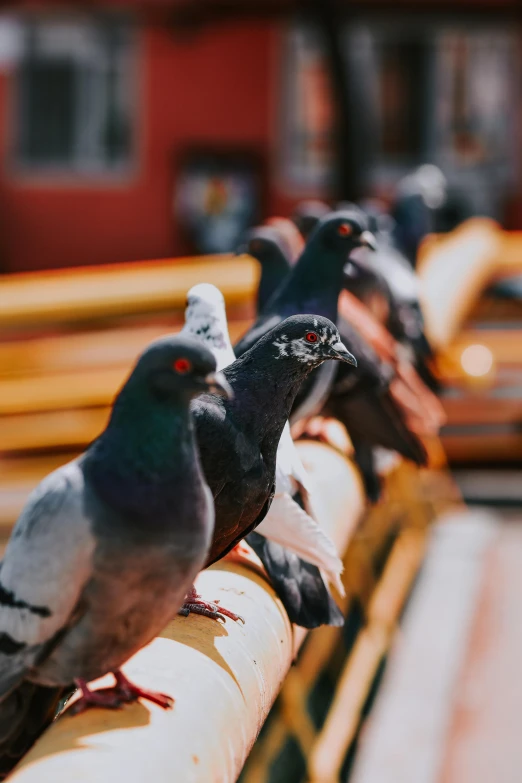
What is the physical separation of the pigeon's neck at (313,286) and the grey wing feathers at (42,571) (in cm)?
167

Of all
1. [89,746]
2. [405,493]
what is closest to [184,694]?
[89,746]

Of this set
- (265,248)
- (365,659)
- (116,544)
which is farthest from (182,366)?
(365,659)

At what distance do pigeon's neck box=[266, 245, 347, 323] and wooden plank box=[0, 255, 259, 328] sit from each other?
2.11 m

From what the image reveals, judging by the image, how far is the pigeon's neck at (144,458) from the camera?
1753 mm

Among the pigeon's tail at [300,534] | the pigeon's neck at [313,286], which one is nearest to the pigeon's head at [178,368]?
the pigeon's tail at [300,534]

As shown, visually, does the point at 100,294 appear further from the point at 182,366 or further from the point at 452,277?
the point at 182,366

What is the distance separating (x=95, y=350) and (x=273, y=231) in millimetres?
3613

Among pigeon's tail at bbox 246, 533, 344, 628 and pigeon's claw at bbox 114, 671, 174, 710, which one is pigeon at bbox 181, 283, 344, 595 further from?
pigeon's claw at bbox 114, 671, 174, 710

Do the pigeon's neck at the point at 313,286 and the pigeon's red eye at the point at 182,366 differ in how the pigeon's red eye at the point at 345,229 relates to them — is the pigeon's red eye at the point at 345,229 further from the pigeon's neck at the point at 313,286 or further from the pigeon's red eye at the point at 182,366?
the pigeon's red eye at the point at 182,366

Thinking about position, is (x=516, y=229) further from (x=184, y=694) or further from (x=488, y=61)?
(x=184, y=694)

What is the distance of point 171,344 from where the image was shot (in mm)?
1759

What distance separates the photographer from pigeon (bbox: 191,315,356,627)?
219 centimetres

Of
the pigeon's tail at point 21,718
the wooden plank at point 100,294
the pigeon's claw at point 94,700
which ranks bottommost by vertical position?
the wooden plank at point 100,294

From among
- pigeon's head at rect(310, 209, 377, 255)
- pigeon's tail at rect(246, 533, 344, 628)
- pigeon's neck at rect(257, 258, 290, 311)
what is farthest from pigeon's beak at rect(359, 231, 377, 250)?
pigeon's tail at rect(246, 533, 344, 628)
